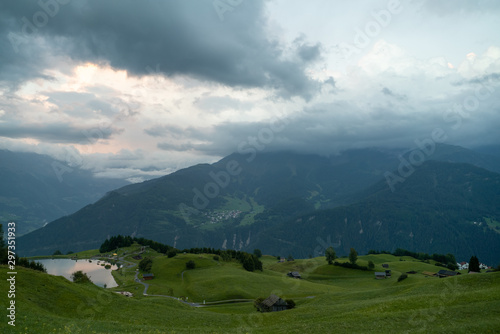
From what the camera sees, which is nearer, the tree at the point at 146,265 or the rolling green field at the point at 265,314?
the rolling green field at the point at 265,314

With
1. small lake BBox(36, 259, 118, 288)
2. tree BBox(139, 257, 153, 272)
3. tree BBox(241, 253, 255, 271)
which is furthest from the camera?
tree BBox(241, 253, 255, 271)

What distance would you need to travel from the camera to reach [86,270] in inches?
6260

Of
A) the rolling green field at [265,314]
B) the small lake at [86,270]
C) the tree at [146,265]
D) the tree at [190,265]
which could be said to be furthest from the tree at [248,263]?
the small lake at [86,270]

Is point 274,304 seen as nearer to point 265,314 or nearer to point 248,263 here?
point 265,314

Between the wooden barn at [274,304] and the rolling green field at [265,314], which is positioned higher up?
the rolling green field at [265,314]

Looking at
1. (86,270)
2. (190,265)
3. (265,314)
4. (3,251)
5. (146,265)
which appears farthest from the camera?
(86,270)

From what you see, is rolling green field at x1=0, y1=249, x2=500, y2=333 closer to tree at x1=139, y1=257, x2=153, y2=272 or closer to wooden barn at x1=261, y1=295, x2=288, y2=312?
wooden barn at x1=261, y1=295, x2=288, y2=312

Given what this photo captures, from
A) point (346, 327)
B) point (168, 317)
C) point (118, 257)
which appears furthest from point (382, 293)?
point (118, 257)

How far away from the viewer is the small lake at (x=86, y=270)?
433 feet

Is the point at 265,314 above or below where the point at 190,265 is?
above

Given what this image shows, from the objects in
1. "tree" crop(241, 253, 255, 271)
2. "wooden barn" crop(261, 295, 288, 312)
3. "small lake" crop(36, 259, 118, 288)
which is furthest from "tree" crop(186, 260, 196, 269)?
"wooden barn" crop(261, 295, 288, 312)

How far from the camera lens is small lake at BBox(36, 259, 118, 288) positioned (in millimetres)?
131875

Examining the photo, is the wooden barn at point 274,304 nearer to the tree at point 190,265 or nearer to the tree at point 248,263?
the tree at point 190,265

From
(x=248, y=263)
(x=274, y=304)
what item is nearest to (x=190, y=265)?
(x=248, y=263)
